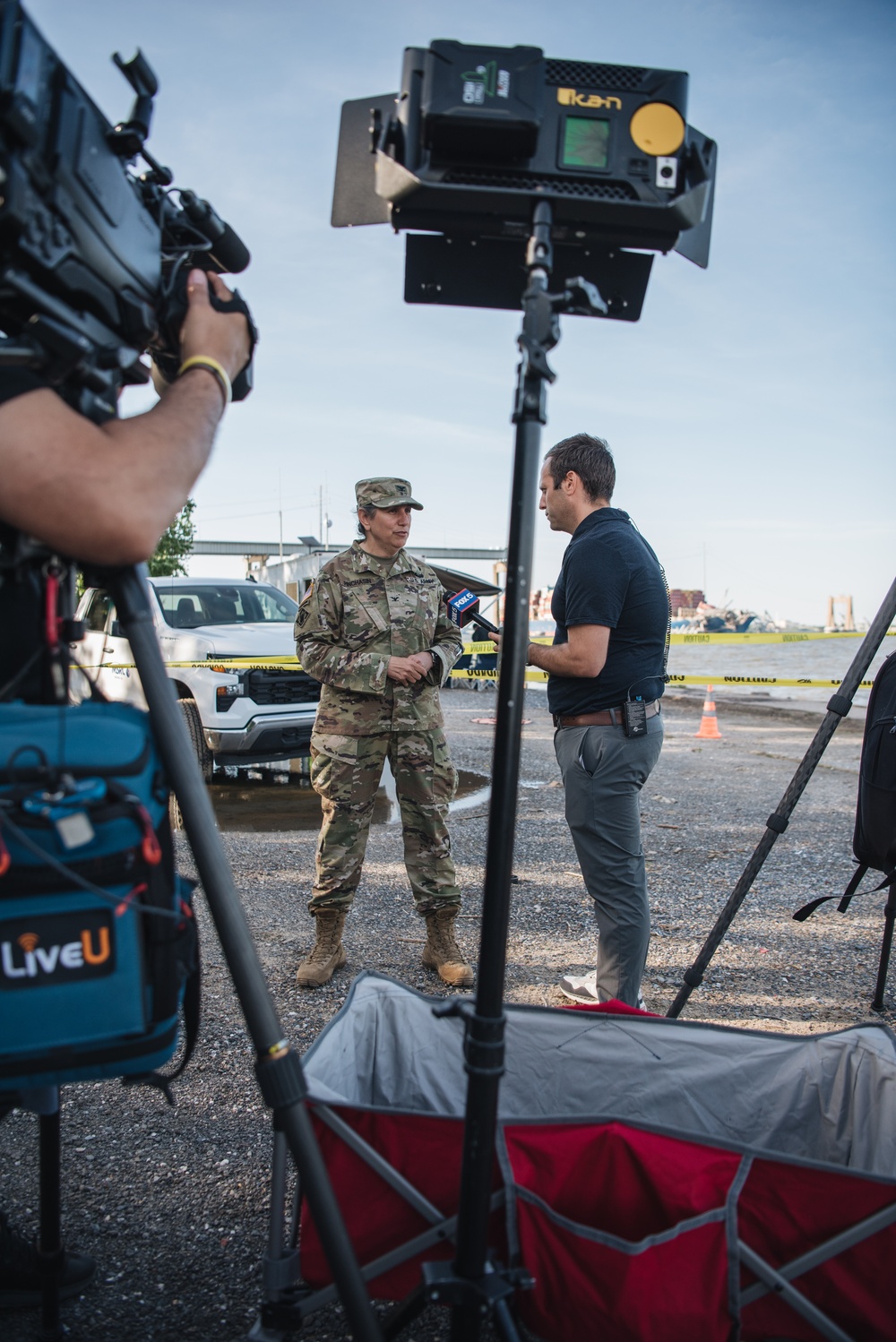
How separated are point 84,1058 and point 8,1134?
1.71 metres

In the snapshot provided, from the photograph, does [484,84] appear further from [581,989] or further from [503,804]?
[581,989]

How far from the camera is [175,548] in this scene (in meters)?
29.8

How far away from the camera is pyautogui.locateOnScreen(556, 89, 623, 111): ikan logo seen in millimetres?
1350

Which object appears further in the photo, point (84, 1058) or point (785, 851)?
point (785, 851)

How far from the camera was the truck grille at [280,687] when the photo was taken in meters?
7.68

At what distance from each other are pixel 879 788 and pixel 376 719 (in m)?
2.00

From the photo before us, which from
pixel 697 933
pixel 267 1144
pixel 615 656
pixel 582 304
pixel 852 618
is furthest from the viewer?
pixel 852 618

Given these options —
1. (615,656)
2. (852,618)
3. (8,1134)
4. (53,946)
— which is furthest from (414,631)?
(852,618)

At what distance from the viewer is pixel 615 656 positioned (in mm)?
3213

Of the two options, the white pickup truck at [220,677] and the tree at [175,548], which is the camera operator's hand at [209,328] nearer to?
the white pickup truck at [220,677]

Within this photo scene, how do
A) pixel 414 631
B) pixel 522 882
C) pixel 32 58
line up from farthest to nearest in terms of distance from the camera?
pixel 522 882, pixel 414 631, pixel 32 58

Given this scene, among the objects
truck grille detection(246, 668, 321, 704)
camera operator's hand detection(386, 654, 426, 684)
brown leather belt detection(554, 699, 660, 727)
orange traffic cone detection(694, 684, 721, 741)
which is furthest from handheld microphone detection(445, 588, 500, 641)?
orange traffic cone detection(694, 684, 721, 741)

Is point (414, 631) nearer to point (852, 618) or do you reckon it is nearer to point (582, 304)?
point (582, 304)

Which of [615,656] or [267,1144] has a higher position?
[615,656]
